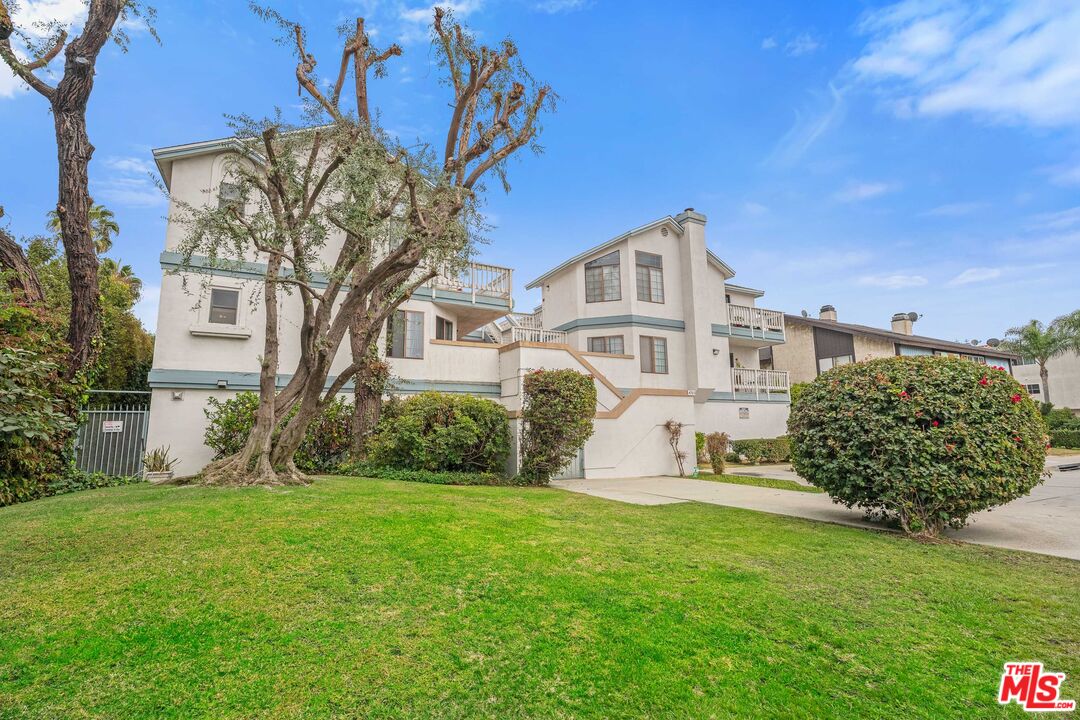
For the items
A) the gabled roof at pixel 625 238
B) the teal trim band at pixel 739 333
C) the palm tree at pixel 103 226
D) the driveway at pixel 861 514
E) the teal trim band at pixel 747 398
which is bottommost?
the driveway at pixel 861 514

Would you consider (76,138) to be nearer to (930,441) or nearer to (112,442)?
(112,442)

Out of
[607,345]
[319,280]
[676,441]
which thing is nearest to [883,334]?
[607,345]

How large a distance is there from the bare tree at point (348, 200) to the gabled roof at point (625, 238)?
10614 mm

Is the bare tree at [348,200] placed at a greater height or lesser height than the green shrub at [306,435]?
greater

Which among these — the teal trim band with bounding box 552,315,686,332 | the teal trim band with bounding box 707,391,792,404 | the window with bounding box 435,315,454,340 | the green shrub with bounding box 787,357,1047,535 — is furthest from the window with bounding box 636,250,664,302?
the green shrub with bounding box 787,357,1047,535

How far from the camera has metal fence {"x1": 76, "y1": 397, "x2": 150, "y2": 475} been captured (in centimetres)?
1159

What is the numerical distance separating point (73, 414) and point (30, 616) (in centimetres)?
900

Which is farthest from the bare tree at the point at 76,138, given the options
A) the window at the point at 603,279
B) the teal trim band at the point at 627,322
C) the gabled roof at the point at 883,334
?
the gabled roof at the point at 883,334

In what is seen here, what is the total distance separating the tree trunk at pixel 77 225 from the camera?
9.84 metres

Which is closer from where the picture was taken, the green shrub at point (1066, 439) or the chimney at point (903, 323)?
the green shrub at point (1066, 439)

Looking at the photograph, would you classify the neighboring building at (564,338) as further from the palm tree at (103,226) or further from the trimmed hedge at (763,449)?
the palm tree at (103,226)

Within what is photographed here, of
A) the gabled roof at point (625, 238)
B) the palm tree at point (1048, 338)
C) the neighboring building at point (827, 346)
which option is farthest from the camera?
the palm tree at point (1048, 338)

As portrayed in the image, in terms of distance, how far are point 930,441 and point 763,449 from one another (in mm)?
14666

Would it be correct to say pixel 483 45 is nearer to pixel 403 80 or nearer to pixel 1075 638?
pixel 403 80
